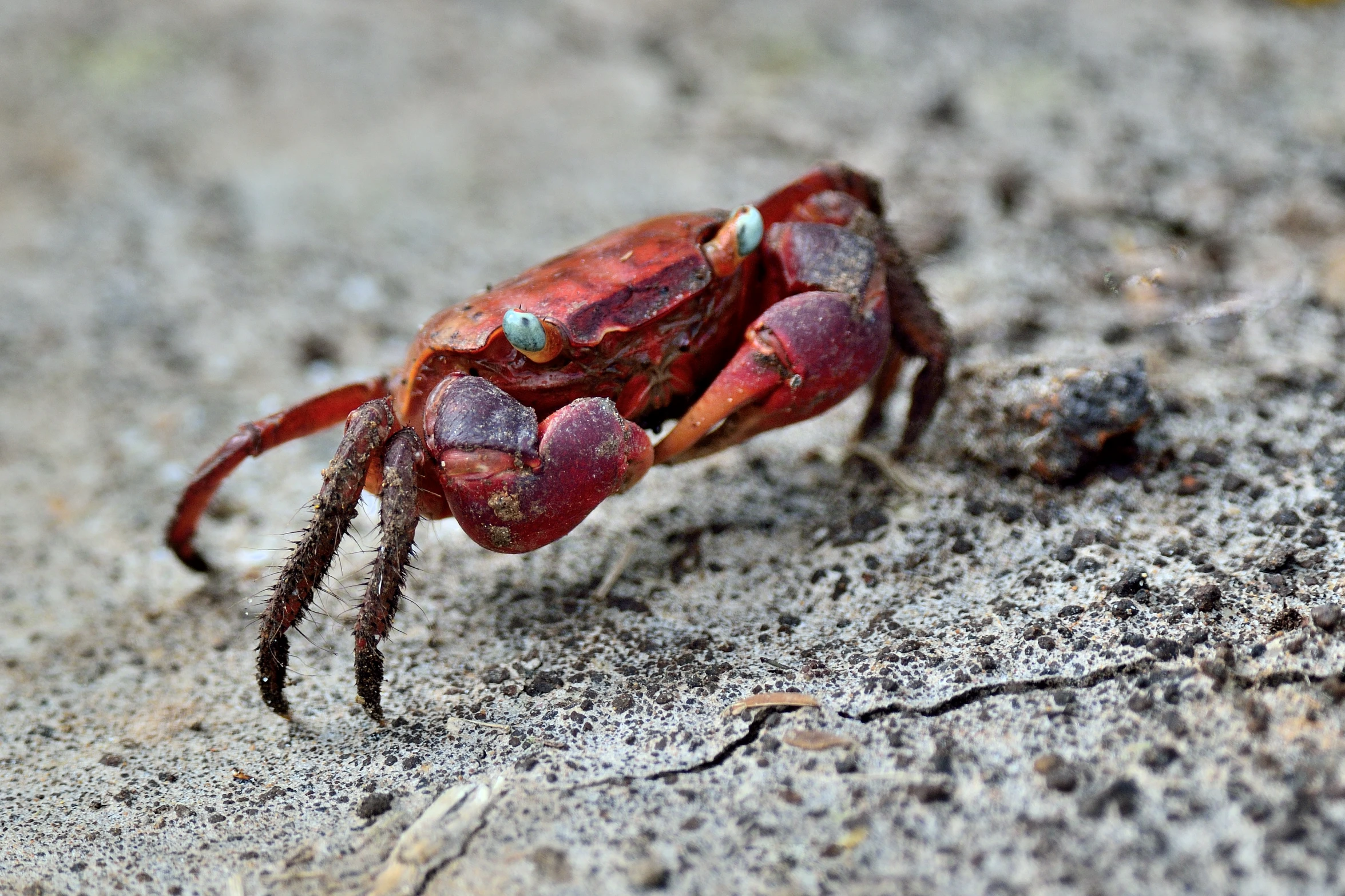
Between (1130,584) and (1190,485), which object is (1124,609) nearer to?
(1130,584)

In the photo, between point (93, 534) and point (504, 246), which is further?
point (504, 246)

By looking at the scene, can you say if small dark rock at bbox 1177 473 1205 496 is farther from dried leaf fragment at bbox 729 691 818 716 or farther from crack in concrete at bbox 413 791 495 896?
crack in concrete at bbox 413 791 495 896

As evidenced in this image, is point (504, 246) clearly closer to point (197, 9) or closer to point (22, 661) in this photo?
point (22, 661)

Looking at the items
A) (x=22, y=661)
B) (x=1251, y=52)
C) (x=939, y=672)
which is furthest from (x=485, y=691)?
(x=1251, y=52)

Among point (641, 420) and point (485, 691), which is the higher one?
point (641, 420)

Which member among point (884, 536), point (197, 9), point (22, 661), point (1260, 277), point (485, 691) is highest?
point (197, 9)

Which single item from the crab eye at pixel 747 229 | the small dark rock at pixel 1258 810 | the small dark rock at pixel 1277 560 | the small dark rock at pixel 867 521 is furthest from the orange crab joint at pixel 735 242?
the small dark rock at pixel 1258 810
